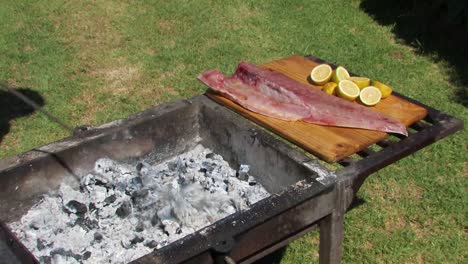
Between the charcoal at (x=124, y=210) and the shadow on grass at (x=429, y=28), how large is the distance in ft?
13.4

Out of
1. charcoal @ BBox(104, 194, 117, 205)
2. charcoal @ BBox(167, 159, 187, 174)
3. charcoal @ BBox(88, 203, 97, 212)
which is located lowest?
charcoal @ BBox(88, 203, 97, 212)

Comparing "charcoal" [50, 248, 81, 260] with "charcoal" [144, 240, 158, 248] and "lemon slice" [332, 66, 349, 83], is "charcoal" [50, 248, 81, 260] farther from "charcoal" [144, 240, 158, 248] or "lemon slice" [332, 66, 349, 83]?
"lemon slice" [332, 66, 349, 83]

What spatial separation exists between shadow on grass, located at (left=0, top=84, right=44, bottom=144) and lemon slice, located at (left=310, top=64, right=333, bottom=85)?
10.2 feet

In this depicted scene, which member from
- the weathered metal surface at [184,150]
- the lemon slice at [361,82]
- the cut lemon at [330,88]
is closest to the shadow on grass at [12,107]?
the weathered metal surface at [184,150]

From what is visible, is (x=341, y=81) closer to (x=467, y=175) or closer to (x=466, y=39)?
(x=467, y=175)

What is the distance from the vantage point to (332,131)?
3.20 m

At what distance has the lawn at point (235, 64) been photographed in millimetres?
4398

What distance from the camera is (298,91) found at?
3475mm

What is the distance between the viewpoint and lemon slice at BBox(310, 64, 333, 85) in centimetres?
369

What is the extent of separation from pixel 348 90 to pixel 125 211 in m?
1.46

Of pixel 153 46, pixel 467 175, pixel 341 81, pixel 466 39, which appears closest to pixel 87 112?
pixel 153 46

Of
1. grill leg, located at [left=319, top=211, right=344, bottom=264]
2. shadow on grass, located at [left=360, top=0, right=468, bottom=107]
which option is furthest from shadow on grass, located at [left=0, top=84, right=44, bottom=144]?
shadow on grass, located at [left=360, top=0, right=468, bottom=107]

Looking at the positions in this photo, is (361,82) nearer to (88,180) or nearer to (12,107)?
(88,180)

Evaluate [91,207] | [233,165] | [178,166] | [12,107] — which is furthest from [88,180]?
[12,107]
